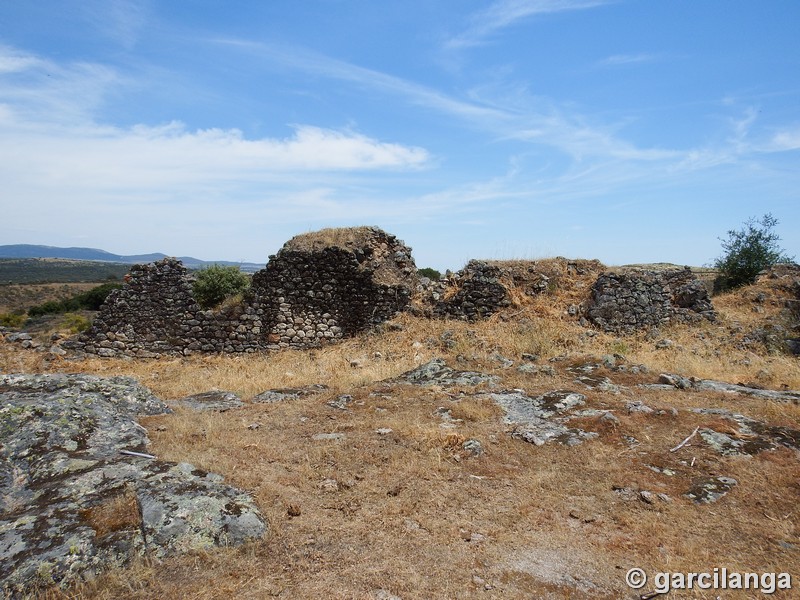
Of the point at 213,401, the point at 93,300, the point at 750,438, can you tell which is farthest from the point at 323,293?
the point at 93,300

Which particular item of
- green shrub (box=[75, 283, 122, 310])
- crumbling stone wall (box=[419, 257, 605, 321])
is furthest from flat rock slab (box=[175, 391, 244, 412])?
green shrub (box=[75, 283, 122, 310])

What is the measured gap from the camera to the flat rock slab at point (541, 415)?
22.1 feet

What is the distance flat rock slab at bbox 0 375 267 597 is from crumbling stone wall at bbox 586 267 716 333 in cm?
1164

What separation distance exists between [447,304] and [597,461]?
29.7 feet

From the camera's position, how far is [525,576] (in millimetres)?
3904

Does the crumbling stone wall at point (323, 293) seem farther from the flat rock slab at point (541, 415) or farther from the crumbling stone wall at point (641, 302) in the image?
the flat rock slab at point (541, 415)

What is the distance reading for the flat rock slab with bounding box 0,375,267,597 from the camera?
369cm

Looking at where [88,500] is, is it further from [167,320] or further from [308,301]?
[167,320]

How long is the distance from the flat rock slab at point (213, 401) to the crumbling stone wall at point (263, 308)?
541 centimetres

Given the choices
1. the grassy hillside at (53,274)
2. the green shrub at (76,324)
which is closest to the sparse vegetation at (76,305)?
the green shrub at (76,324)

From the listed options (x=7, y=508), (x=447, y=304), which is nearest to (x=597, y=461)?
(x=7, y=508)

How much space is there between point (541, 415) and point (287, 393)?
464 centimetres

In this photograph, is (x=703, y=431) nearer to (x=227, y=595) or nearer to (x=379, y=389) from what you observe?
(x=379, y=389)

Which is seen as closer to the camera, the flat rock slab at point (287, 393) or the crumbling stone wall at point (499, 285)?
the flat rock slab at point (287, 393)
